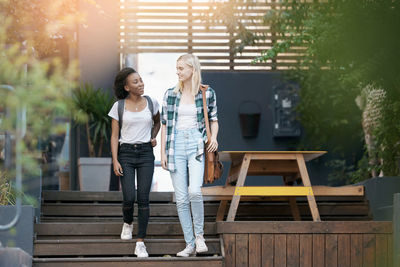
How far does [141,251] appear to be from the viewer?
586 centimetres

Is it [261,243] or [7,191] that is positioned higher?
[7,191]

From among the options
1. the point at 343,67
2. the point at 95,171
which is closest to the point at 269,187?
the point at 343,67

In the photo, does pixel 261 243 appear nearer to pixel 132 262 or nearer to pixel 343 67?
pixel 132 262

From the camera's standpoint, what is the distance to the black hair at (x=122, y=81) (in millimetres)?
6086

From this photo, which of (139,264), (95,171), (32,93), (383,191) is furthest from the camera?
(95,171)

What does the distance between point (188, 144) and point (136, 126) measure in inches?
20.8

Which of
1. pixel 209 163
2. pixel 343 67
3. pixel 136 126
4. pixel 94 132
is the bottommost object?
pixel 94 132

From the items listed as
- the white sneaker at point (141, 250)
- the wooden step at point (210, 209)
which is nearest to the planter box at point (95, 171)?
the wooden step at point (210, 209)

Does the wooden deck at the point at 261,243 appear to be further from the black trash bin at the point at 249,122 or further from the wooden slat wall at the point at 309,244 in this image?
the black trash bin at the point at 249,122

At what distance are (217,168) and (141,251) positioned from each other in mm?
903

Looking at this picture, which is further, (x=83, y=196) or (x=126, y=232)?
(x=83, y=196)

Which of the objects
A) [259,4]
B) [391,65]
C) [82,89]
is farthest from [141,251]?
[259,4]

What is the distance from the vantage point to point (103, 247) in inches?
239

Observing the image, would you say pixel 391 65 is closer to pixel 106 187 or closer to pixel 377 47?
pixel 377 47
